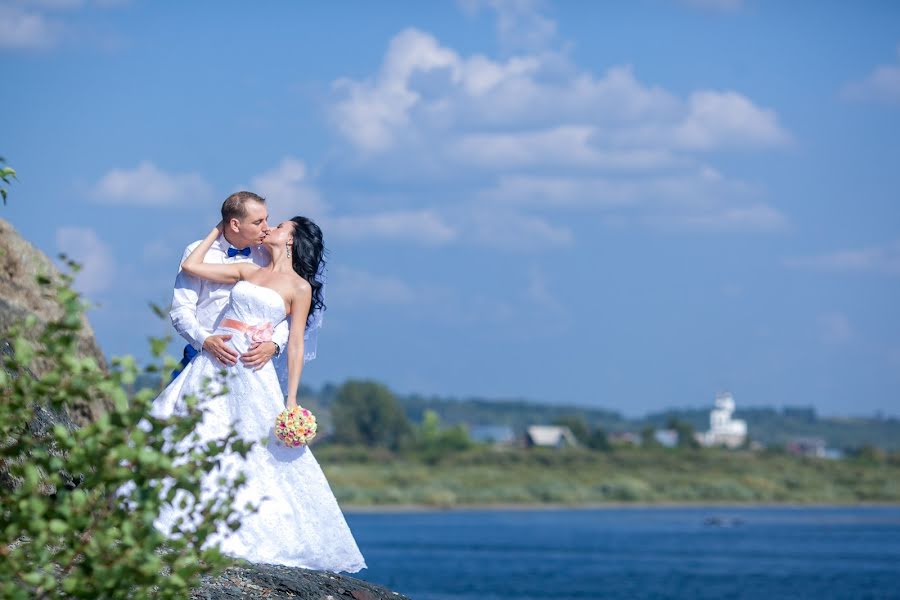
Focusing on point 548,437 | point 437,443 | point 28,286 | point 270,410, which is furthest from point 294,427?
point 548,437

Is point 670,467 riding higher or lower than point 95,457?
higher

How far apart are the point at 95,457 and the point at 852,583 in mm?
35850

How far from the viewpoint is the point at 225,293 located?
356 inches

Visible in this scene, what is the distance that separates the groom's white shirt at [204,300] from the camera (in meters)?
8.90

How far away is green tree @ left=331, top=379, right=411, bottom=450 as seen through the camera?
369ft

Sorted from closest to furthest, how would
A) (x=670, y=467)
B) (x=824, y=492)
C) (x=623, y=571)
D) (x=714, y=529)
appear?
1. (x=623, y=571)
2. (x=714, y=529)
3. (x=824, y=492)
4. (x=670, y=467)

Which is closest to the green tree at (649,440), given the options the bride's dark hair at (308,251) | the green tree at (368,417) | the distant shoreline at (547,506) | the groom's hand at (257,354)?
the distant shoreline at (547,506)

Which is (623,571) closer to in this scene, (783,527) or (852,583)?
(852,583)

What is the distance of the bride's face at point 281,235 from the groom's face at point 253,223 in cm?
18

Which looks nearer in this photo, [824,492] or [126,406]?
[126,406]

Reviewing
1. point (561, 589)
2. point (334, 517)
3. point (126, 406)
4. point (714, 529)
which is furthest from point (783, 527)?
point (126, 406)

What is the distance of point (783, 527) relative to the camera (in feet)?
225

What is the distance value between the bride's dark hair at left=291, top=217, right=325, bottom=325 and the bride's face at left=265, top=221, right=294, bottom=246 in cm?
4

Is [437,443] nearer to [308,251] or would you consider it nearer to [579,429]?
[579,429]
